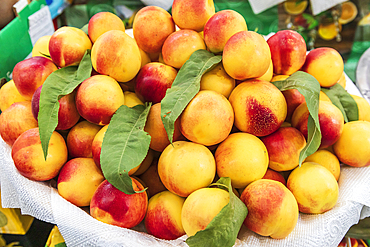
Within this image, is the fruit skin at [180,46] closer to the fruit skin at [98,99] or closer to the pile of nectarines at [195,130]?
the pile of nectarines at [195,130]

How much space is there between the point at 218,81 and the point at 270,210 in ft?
1.07

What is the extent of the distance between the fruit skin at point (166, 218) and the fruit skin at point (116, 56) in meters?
0.34

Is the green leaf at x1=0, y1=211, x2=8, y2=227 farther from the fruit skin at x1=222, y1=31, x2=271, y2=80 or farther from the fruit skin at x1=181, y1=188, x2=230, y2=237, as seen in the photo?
the fruit skin at x1=222, y1=31, x2=271, y2=80

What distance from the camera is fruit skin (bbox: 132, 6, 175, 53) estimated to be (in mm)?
727

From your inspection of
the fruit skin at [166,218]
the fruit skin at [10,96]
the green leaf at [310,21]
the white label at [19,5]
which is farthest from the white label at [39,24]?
the green leaf at [310,21]

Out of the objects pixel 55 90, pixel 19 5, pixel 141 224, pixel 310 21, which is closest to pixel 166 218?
pixel 141 224

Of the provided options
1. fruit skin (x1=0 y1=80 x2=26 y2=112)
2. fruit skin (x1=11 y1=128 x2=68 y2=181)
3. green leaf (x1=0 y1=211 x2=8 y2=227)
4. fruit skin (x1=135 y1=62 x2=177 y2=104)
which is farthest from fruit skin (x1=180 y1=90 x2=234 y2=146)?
green leaf (x1=0 y1=211 x2=8 y2=227)

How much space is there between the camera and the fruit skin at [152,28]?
727mm

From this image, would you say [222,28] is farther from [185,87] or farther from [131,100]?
[131,100]

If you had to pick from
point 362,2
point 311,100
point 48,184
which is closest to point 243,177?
point 311,100

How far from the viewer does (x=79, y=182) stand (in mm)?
627

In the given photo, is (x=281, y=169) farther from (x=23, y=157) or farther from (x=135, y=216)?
(x=23, y=157)

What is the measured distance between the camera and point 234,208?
497 mm

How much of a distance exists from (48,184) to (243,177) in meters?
0.51
